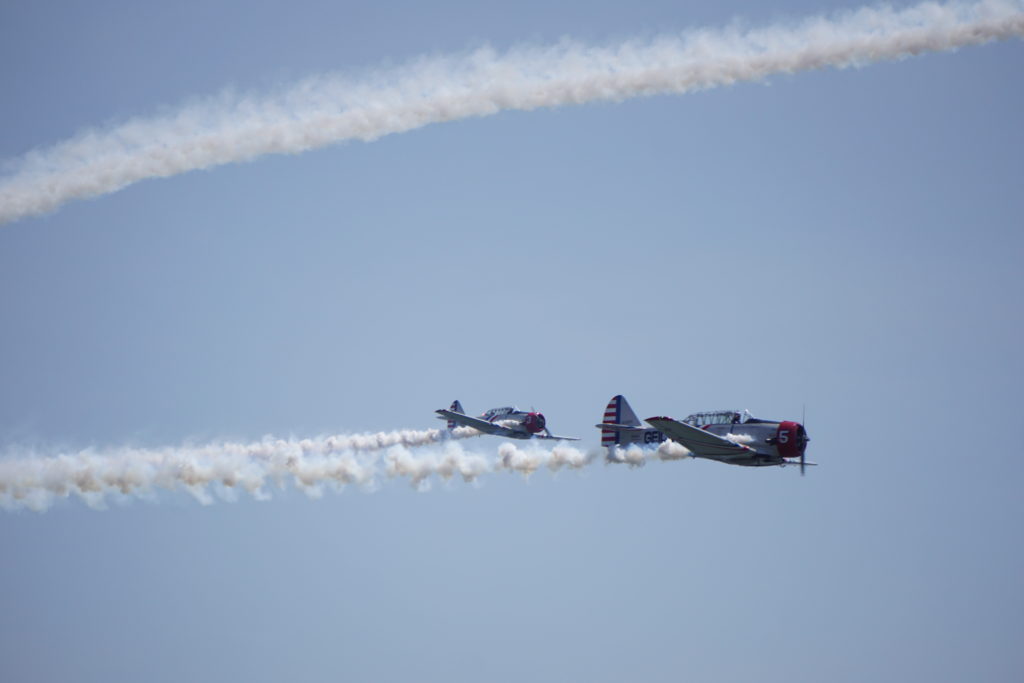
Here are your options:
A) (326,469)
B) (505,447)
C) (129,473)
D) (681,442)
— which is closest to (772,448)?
(681,442)

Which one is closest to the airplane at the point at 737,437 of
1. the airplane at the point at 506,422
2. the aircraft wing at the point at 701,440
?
the aircraft wing at the point at 701,440

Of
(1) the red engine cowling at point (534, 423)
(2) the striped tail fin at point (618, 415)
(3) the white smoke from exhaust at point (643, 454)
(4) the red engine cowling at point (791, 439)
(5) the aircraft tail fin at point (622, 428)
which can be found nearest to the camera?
(4) the red engine cowling at point (791, 439)

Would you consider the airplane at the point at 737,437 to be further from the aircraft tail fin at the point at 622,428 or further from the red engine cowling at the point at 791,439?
the aircraft tail fin at the point at 622,428

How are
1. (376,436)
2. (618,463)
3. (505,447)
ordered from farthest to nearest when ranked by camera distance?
(376,436)
(505,447)
(618,463)

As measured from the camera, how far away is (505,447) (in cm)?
7862

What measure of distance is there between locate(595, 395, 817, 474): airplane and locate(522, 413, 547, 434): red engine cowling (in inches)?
840

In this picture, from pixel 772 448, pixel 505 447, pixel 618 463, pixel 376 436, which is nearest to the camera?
pixel 772 448

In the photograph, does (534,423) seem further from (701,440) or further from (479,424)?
(701,440)

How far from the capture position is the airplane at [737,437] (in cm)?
6588

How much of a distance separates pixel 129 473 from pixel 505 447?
1843cm

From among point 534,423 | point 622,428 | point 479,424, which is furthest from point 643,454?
point 479,424

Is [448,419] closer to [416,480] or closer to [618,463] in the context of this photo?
[416,480]

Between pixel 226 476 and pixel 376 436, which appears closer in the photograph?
pixel 226 476

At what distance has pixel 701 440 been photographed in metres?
66.6
